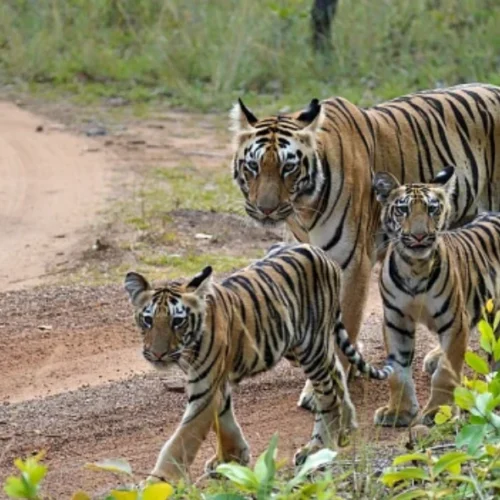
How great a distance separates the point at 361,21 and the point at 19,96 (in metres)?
3.40

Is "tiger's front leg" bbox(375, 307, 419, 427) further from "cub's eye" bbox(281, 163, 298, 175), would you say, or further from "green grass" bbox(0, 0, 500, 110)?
"green grass" bbox(0, 0, 500, 110)

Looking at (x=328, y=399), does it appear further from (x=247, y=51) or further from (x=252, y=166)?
(x=247, y=51)

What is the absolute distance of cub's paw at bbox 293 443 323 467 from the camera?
6414 millimetres

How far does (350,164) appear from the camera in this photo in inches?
292

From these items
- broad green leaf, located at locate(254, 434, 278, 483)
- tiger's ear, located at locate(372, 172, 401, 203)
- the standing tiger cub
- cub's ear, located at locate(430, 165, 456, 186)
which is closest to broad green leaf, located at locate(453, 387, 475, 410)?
broad green leaf, located at locate(254, 434, 278, 483)

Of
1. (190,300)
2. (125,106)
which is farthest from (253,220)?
(125,106)

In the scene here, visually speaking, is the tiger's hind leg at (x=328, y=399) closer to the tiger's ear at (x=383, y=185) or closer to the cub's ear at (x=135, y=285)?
the tiger's ear at (x=383, y=185)

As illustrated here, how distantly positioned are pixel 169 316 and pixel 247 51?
30.4 feet

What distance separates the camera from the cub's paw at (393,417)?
6.88 m

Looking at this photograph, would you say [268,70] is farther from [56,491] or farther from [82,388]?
[56,491]

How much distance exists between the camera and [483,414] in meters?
4.61

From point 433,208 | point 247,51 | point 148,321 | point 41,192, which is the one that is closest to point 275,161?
point 433,208

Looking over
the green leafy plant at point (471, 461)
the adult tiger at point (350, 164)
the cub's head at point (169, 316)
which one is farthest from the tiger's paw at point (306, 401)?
the green leafy plant at point (471, 461)

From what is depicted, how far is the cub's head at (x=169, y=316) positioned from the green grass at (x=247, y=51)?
7.81 m
